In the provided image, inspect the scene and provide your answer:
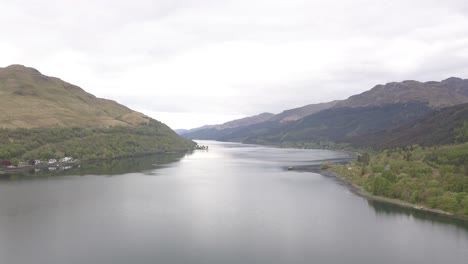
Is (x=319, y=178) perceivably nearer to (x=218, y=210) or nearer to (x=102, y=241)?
(x=218, y=210)

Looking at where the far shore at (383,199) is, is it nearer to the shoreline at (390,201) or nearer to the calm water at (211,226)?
the shoreline at (390,201)

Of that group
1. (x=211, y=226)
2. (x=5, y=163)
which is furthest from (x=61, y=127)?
(x=211, y=226)

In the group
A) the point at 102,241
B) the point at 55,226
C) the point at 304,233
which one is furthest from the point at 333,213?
the point at 55,226

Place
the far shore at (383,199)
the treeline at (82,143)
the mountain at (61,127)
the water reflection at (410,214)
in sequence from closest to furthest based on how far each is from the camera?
the water reflection at (410,214) → the far shore at (383,199) → the treeline at (82,143) → the mountain at (61,127)

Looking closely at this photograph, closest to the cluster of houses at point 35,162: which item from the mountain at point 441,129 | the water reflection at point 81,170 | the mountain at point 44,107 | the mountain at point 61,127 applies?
the mountain at point 61,127

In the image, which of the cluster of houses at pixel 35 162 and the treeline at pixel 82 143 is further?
the treeline at pixel 82 143

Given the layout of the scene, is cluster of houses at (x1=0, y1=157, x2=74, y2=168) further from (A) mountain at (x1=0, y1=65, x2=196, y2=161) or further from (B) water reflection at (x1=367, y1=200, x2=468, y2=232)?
(B) water reflection at (x1=367, y1=200, x2=468, y2=232)

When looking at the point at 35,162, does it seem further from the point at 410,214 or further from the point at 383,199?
the point at 410,214
